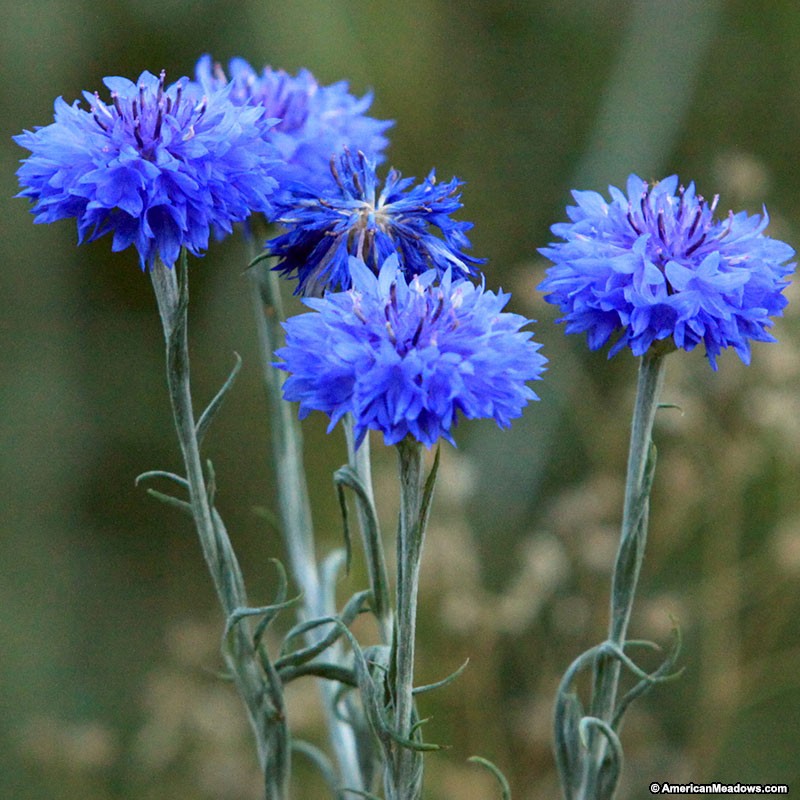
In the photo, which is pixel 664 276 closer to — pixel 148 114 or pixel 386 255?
pixel 386 255

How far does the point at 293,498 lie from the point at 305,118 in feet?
1.03

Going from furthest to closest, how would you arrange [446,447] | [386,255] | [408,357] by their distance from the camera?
1. [446,447]
2. [386,255]
3. [408,357]

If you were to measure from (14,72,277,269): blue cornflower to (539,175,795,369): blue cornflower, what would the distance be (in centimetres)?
21

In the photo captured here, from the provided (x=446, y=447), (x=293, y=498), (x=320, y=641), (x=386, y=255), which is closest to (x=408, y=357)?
(x=386, y=255)

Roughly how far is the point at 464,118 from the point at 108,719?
3.95 ft

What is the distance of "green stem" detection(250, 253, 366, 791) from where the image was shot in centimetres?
92

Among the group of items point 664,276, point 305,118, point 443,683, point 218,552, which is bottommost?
point 443,683

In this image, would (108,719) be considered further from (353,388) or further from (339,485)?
(353,388)

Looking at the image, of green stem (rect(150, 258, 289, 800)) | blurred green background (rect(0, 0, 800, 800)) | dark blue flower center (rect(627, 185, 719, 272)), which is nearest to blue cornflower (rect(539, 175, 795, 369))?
dark blue flower center (rect(627, 185, 719, 272))

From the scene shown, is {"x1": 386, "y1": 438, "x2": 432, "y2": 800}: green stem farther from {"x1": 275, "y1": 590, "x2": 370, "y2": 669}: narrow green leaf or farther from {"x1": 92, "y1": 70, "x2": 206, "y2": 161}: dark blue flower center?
{"x1": 92, "y1": 70, "x2": 206, "y2": 161}: dark blue flower center

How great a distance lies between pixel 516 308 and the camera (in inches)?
62.7

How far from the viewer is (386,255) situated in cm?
77

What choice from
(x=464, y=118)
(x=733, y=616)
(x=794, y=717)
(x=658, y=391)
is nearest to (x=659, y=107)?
(x=464, y=118)

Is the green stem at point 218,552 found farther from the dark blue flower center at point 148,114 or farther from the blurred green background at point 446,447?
the blurred green background at point 446,447
